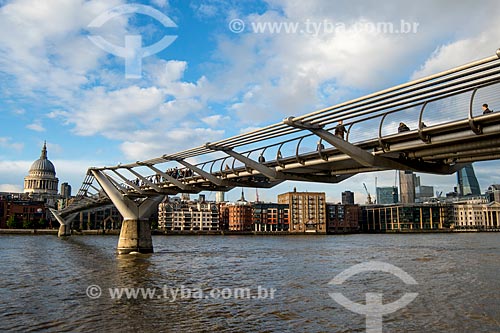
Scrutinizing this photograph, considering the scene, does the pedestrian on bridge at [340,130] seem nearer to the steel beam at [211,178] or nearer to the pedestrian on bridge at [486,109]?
the pedestrian on bridge at [486,109]

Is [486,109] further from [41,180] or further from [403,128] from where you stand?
[41,180]

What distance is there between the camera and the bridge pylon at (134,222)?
46.3 m

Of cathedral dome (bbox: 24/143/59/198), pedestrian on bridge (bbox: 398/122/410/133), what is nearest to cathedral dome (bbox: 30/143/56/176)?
cathedral dome (bbox: 24/143/59/198)

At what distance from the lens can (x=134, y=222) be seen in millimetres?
47438

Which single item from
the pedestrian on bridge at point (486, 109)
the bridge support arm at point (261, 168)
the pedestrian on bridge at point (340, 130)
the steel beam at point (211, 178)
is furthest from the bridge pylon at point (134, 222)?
the pedestrian on bridge at point (486, 109)

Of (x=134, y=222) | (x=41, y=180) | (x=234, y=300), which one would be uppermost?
(x=41, y=180)

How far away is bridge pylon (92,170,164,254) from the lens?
152 feet

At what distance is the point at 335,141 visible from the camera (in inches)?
725

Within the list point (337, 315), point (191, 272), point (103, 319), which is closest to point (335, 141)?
point (337, 315)

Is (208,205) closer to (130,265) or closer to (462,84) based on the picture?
(130,265)

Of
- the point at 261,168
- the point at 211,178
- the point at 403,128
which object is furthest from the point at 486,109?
the point at 211,178

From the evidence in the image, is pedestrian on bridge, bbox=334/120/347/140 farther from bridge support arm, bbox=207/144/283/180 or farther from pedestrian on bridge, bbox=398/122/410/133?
bridge support arm, bbox=207/144/283/180

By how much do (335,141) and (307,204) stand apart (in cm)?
15475

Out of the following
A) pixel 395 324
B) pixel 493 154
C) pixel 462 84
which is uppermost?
pixel 462 84
